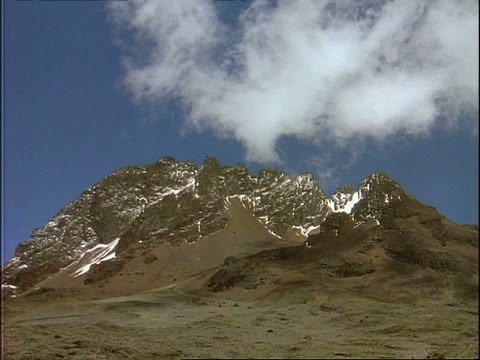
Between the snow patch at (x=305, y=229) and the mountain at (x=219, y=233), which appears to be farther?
the snow patch at (x=305, y=229)

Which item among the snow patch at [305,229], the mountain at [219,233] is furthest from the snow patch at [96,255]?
the snow patch at [305,229]

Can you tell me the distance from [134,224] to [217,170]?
32.3 meters

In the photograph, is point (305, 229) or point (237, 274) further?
point (305, 229)

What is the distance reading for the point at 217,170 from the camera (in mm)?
133250

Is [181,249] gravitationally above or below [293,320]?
above

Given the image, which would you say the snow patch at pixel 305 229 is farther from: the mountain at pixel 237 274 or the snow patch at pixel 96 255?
the snow patch at pixel 96 255

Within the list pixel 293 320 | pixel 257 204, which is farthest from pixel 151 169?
pixel 293 320

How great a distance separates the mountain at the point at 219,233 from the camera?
183 feet

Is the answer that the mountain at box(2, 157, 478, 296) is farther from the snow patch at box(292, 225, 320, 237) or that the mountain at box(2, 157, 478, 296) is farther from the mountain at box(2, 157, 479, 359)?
the snow patch at box(292, 225, 320, 237)

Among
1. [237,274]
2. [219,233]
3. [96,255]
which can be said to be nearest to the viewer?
[237,274]

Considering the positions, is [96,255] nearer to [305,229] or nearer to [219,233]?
[219,233]

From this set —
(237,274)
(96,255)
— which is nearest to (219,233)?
(96,255)

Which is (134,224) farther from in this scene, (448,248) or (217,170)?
(448,248)

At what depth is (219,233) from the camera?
387 feet
